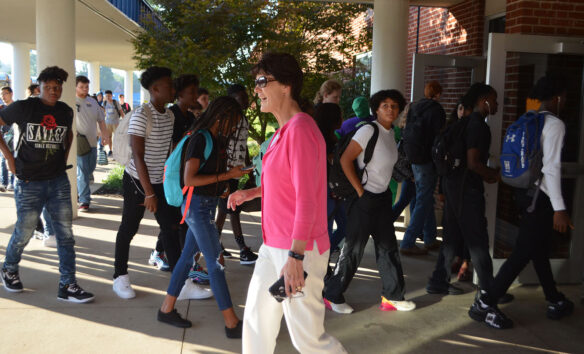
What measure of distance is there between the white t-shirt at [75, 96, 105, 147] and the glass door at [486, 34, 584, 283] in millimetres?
6377

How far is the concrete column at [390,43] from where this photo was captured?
8609mm

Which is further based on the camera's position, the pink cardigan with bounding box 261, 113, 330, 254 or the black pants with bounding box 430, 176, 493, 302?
the black pants with bounding box 430, 176, 493, 302

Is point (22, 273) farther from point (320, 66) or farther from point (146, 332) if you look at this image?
point (320, 66)

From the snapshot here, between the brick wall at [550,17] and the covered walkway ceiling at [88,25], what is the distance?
953cm

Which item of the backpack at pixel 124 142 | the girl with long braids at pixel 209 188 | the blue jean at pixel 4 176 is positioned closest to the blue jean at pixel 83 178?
the blue jean at pixel 4 176

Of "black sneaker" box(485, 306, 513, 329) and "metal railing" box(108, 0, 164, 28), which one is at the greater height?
"metal railing" box(108, 0, 164, 28)

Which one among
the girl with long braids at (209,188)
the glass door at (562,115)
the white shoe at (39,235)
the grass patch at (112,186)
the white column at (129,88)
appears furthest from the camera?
the white column at (129,88)

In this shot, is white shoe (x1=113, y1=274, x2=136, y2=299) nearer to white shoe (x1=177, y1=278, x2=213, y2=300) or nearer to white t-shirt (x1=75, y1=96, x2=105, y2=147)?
white shoe (x1=177, y1=278, x2=213, y2=300)

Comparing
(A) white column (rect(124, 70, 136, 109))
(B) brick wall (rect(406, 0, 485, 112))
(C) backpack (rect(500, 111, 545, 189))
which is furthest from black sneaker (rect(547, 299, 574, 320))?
(A) white column (rect(124, 70, 136, 109))

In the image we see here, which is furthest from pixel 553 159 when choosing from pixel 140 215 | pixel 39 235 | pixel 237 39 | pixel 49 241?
pixel 237 39

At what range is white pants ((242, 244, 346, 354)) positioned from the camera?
8.91ft

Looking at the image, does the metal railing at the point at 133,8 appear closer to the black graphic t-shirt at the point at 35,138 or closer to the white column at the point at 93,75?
the black graphic t-shirt at the point at 35,138

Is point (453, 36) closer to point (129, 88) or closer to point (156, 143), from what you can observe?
point (156, 143)

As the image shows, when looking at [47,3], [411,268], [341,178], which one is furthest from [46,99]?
[411,268]
